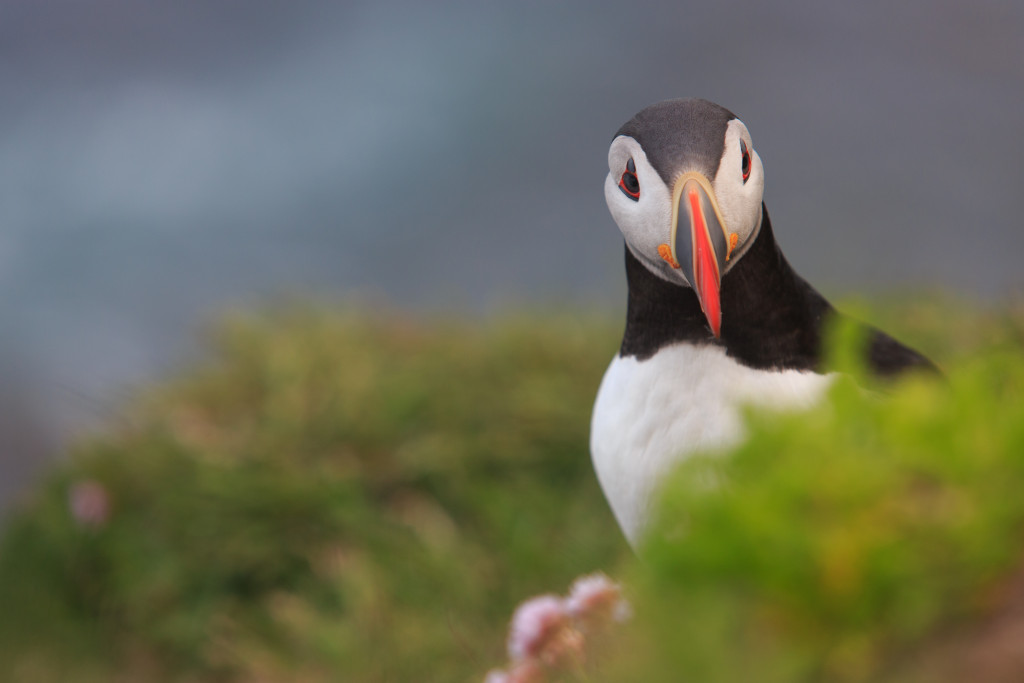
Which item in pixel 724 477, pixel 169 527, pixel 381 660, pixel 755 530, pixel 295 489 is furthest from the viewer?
pixel 169 527

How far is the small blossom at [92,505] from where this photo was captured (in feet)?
Answer: 17.0

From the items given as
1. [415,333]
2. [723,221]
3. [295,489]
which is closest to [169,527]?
[295,489]

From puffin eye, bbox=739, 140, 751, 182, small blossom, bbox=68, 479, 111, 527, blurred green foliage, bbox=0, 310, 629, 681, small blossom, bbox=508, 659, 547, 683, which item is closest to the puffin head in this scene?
puffin eye, bbox=739, 140, 751, 182

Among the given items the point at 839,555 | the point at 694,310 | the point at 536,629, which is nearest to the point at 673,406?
the point at 694,310

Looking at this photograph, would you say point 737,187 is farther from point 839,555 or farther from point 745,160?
point 839,555

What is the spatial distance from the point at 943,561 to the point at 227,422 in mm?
4932

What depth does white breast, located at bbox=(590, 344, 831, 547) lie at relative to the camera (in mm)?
2098

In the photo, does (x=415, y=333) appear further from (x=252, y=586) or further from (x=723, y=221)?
(x=723, y=221)

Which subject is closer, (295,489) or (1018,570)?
(1018,570)

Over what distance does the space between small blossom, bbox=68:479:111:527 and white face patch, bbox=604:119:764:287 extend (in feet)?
13.9

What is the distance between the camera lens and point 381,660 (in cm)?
382

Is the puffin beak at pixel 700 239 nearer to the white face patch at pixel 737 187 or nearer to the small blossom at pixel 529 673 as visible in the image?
the white face patch at pixel 737 187

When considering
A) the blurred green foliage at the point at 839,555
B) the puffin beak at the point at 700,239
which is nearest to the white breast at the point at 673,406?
the puffin beak at the point at 700,239

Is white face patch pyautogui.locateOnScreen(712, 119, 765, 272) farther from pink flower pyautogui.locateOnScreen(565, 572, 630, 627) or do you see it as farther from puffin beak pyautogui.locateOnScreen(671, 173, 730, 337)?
pink flower pyautogui.locateOnScreen(565, 572, 630, 627)
